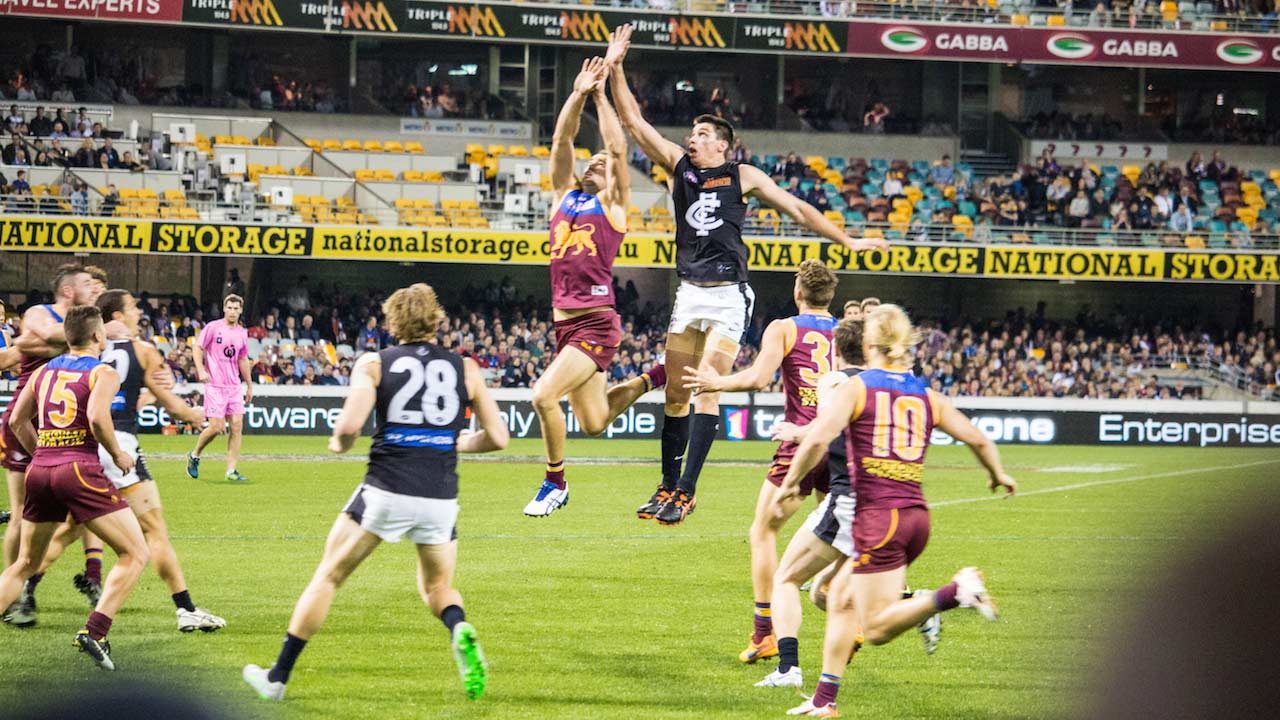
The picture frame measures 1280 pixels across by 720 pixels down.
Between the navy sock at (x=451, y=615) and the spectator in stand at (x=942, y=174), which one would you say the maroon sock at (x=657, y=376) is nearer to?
the navy sock at (x=451, y=615)

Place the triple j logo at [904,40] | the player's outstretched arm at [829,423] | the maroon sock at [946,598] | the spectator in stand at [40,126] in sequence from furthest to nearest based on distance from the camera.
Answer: the triple j logo at [904,40] < the spectator in stand at [40,126] < the player's outstretched arm at [829,423] < the maroon sock at [946,598]

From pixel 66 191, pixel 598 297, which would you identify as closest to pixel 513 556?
pixel 598 297

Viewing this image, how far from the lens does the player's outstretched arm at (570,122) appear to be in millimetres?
9203

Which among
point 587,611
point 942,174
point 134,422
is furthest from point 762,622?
point 942,174

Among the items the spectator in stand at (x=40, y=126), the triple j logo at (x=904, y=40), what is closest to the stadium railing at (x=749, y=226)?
the spectator in stand at (x=40, y=126)

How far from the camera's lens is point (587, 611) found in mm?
11398

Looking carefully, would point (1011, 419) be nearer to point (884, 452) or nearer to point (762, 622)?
point (762, 622)

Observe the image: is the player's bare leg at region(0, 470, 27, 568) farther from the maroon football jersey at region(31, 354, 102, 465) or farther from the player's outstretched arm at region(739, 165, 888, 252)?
the player's outstretched arm at region(739, 165, 888, 252)

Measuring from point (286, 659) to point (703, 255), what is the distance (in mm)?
4267

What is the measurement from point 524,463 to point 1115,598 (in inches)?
962

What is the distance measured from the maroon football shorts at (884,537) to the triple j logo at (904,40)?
125ft

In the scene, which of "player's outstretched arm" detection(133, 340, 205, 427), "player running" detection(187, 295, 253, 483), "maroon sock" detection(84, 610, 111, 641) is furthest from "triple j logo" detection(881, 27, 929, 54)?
"maroon sock" detection(84, 610, 111, 641)

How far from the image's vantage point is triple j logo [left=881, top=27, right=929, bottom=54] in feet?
143

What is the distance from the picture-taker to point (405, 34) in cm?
4156
